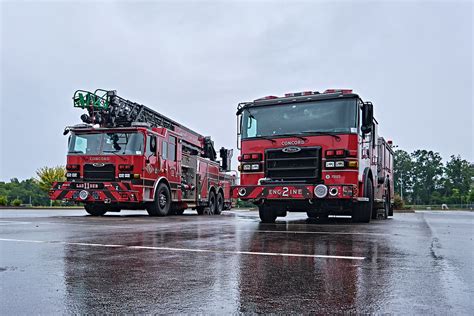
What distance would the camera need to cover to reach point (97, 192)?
534 inches

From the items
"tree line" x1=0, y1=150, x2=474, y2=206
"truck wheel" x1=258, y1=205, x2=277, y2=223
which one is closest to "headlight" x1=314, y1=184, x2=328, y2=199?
"truck wheel" x1=258, y1=205, x2=277, y2=223

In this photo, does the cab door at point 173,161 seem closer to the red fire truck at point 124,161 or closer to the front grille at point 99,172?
the red fire truck at point 124,161

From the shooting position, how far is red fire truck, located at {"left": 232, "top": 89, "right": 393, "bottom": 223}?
982cm

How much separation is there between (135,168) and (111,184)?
0.84m

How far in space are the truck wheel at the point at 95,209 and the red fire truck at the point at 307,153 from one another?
656cm

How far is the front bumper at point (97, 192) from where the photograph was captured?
13492 mm

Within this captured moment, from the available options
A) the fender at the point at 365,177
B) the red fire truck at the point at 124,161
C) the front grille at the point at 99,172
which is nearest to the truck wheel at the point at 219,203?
the red fire truck at the point at 124,161

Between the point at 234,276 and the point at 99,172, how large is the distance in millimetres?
10793

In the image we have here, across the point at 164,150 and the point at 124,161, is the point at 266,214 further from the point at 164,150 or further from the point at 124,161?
the point at 164,150

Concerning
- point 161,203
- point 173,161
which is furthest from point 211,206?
point 161,203

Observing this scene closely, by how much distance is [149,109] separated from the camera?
16.3 m

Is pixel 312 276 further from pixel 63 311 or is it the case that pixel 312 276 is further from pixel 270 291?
pixel 63 311

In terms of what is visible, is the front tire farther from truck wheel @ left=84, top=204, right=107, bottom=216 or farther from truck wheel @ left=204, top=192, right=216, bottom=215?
truck wheel @ left=84, top=204, right=107, bottom=216

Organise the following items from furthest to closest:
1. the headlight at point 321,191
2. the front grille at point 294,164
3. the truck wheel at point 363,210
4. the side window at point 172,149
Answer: the side window at point 172,149
the truck wheel at point 363,210
the front grille at point 294,164
the headlight at point 321,191
